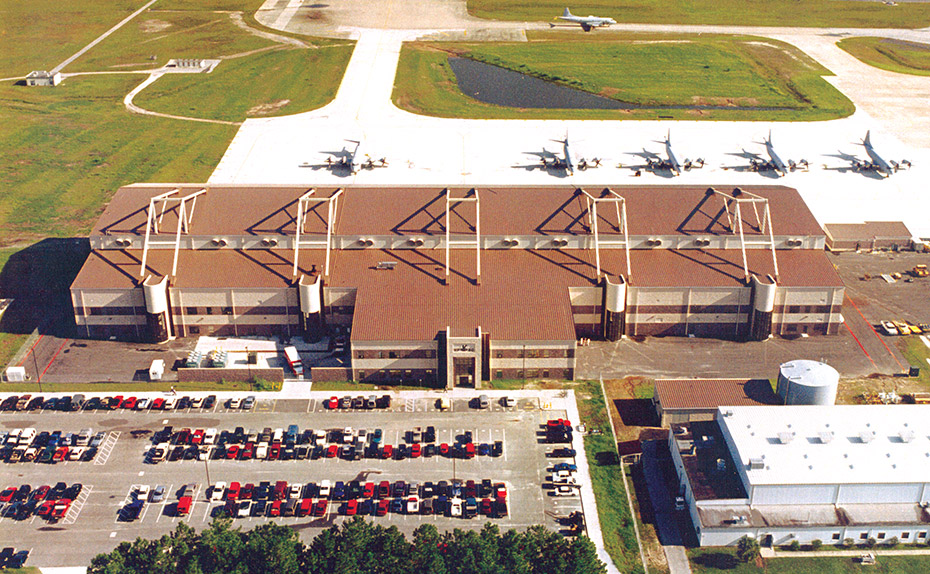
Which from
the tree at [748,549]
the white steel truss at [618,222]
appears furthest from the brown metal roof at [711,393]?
the white steel truss at [618,222]

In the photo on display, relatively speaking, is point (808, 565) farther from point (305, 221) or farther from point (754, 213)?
point (305, 221)

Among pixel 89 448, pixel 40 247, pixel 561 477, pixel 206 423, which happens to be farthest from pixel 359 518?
pixel 40 247

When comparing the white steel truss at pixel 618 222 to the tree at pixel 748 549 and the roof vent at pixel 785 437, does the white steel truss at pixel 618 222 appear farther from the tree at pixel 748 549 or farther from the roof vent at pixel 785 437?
the tree at pixel 748 549

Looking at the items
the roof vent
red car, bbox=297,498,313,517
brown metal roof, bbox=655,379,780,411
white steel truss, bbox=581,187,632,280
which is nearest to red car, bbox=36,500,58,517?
red car, bbox=297,498,313,517

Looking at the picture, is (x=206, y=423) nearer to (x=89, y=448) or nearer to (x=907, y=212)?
(x=89, y=448)

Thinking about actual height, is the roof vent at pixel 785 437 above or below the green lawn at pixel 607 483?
above

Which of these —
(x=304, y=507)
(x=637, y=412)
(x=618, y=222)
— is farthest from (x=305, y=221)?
(x=637, y=412)
